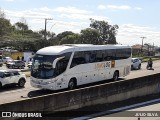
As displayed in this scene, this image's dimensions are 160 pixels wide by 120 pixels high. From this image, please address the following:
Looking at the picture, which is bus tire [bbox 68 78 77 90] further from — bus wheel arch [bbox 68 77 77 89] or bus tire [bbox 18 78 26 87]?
bus tire [bbox 18 78 26 87]

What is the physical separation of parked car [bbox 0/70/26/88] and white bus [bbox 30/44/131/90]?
350 centimetres

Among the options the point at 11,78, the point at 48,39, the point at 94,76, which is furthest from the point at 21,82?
the point at 48,39

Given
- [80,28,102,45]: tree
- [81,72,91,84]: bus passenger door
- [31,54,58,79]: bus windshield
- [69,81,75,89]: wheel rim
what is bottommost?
[69,81,75,89]: wheel rim

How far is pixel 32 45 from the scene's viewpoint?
9169 centimetres

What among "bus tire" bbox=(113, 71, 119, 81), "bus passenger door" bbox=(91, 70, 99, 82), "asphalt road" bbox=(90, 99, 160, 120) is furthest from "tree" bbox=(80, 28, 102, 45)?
"asphalt road" bbox=(90, 99, 160, 120)

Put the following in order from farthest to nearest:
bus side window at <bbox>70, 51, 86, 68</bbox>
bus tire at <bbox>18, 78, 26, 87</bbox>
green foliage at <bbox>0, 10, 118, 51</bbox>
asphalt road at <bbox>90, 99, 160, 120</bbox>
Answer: green foliage at <bbox>0, 10, 118, 51</bbox>, bus tire at <bbox>18, 78, 26, 87</bbox>, bus side window at <bbox>70, 51, 86, 68</bbox>, asphalt road at <bbox>90, 99, 160, 120</bbox>

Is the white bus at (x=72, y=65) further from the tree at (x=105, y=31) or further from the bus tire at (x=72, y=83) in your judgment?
the tree at (x=105, y=31)

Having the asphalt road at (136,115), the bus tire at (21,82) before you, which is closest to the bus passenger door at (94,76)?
the bus tire at (21,82)

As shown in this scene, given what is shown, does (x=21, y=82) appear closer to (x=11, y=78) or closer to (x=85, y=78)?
(x=11, y=78)

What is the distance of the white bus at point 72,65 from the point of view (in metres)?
24.4

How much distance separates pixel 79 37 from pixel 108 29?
17.9 meters

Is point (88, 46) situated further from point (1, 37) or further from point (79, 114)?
point (1, 37)

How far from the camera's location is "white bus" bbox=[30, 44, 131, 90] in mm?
24406

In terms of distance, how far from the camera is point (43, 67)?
24.6 meters
